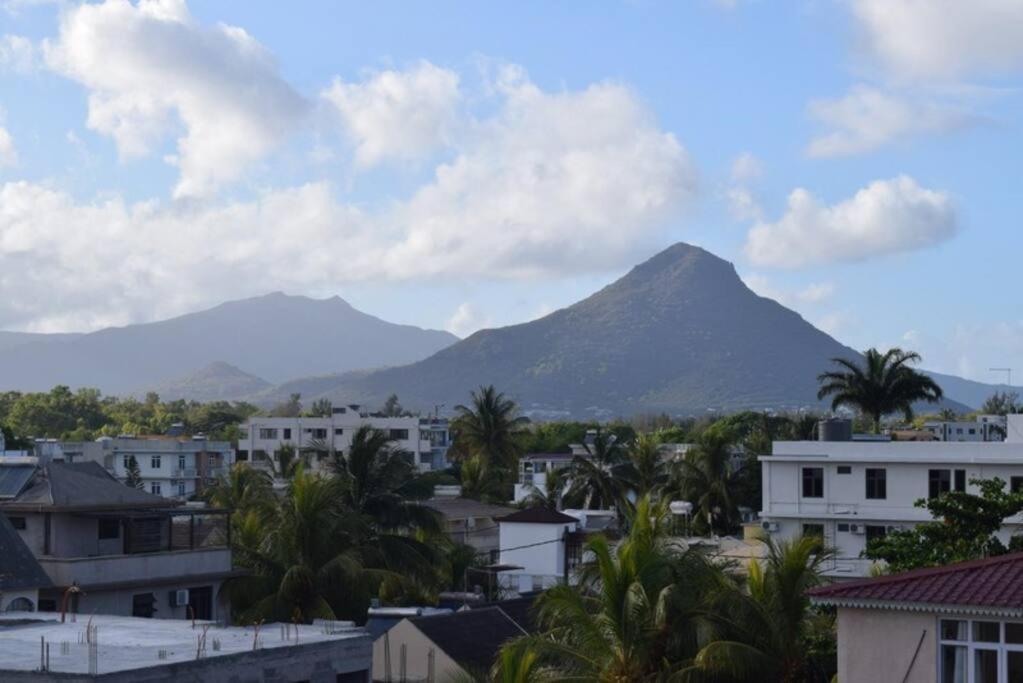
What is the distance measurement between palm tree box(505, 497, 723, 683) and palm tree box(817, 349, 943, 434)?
161 feet

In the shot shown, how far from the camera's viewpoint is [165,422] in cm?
19038

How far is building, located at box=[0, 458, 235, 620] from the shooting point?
118ft

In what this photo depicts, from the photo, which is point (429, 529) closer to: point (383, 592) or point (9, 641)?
point (383, 592)

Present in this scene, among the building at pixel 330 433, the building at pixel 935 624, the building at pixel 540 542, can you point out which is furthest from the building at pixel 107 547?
the building at pixel 330 433

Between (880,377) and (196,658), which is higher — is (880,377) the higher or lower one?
the higher one

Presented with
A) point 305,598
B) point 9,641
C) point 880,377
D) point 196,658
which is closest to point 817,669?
point 196,658

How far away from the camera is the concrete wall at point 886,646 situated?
59.8 ft

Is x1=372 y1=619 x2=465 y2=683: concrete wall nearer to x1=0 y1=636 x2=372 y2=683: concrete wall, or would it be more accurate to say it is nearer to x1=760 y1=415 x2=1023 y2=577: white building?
x1=0 y1=636 x2=372 y2=683: concrete wall

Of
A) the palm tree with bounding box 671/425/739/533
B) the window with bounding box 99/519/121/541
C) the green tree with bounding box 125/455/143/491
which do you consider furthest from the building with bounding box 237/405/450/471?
the window with bounding box 99/519/121/541

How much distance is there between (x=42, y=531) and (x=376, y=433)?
19.2m

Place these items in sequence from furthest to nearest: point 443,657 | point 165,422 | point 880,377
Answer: point 165,422 → point 880,377 → point 443,657

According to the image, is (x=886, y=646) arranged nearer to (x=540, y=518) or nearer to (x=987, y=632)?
(x=987, y=632)

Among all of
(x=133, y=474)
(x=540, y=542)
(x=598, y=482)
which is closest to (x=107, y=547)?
(x=540, y=542)

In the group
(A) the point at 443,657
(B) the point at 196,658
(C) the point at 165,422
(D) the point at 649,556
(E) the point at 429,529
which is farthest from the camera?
(C) the point at 165,422
